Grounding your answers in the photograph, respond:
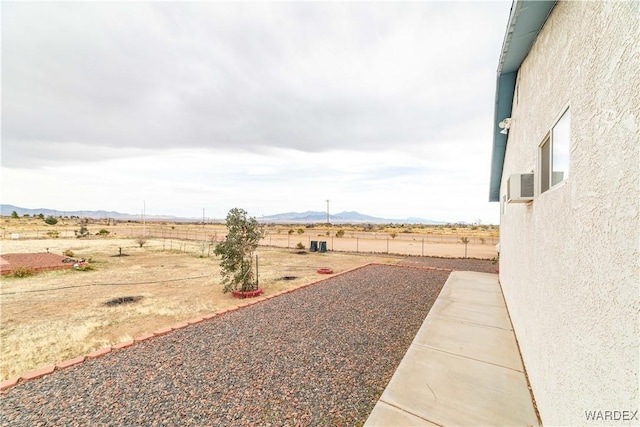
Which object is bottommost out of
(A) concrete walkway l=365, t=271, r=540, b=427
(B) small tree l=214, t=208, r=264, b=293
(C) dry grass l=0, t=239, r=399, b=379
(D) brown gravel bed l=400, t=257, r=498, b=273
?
(C) dry grass l=0, t=239, r=399, b=379

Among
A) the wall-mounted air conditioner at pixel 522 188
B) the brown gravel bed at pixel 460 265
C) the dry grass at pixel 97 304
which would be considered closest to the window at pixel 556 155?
the wall-mounted air conditioner at pixel 522 188

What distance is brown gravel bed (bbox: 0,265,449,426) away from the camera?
3223mm

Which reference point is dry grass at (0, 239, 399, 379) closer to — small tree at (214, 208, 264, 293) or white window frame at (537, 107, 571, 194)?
small tree at (214, 208, 264, 293)

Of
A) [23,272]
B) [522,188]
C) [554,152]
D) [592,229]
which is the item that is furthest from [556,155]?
[23,272]

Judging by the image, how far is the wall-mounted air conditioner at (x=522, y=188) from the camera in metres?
4.01

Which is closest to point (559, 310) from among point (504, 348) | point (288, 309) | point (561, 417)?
point (561, 417)

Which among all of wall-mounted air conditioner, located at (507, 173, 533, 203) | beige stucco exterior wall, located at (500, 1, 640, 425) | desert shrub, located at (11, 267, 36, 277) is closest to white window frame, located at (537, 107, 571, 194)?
beige stucco exterior wall, located at (500, 1, 640, 425)

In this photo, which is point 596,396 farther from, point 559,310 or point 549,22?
point 549,22

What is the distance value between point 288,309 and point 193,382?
340 cm

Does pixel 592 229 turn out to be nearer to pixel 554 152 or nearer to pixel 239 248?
pixel 554 152

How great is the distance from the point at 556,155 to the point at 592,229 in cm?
162

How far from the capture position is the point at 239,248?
8.80 metres

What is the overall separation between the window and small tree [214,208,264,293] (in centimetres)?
779

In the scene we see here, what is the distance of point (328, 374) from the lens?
4.11 meters
